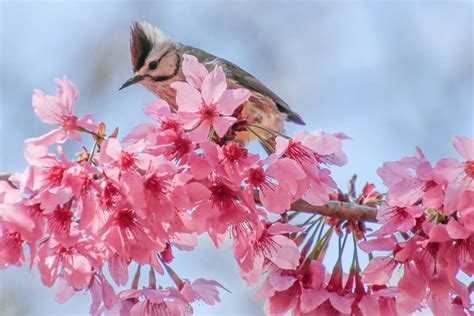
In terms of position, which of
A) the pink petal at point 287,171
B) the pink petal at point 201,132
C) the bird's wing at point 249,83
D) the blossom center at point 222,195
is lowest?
the blossom center at point 222,195

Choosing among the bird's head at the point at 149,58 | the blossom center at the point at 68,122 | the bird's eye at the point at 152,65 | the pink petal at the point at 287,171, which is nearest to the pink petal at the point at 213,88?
the pink petal at the point at 287,171

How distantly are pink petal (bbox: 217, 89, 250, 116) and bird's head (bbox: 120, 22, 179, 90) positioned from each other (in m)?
2.54

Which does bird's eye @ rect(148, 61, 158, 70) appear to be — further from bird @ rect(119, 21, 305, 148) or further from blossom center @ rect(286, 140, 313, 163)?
blossom center @ rect(286, 140, 313, 163)

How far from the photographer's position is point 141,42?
4.14 m

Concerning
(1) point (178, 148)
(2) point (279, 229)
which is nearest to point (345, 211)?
(2) point (279, 229)

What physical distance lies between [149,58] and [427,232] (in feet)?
9.46

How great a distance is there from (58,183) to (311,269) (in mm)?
703

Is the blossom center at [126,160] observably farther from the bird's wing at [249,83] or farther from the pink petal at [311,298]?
the bird's wing at [249,83]

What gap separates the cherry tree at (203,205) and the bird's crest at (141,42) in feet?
8.16

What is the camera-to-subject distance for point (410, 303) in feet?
5.59

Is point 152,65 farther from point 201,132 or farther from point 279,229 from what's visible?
point 201,132

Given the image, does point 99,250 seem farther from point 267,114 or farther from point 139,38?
point 139,38

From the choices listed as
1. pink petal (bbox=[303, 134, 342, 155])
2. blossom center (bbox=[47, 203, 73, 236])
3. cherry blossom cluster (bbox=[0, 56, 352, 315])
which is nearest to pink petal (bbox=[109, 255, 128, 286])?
cherry blossom cluster (bbox=[0, 56, 352, 315])

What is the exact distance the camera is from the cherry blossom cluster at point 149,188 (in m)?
1.51
